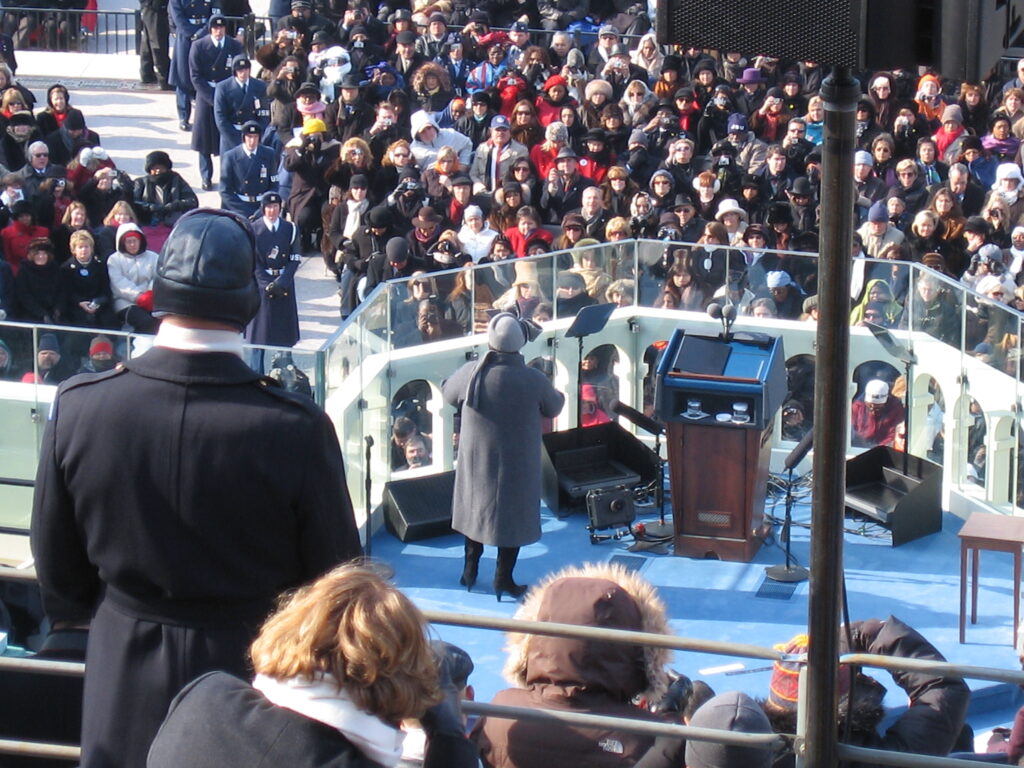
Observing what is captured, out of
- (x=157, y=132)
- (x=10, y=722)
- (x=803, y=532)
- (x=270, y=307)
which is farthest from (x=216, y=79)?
(x=10, y=722)

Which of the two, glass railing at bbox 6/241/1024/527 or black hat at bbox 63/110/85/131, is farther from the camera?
black hat at bbox 63/110/85/131

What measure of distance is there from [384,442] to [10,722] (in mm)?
6736

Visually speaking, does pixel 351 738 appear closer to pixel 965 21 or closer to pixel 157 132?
pixel 965 21

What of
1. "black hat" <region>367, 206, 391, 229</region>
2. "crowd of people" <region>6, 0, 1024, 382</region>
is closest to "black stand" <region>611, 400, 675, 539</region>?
"crowd of people" <region>6, 0, 1024, 382</region>

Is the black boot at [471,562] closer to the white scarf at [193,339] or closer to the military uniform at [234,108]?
the white scarf at [193,339]

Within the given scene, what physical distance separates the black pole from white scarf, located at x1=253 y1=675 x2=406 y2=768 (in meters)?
0.89

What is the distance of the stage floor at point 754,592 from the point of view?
8656mm

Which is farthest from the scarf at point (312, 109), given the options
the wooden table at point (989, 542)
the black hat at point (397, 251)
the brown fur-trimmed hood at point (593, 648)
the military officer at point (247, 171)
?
the brown fur-trimmed hood at point (593, 648)

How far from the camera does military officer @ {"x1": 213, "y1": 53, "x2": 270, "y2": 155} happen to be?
55.3 feet

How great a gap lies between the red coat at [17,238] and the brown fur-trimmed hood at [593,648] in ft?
33.0

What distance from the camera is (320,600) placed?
8.46 feet

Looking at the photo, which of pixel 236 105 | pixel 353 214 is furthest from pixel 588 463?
pixel 236 105

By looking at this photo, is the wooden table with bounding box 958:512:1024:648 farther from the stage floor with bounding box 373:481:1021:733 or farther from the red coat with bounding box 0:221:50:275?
the red coat with bounding box 0:221:50:275

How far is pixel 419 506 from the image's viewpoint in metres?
10.6
